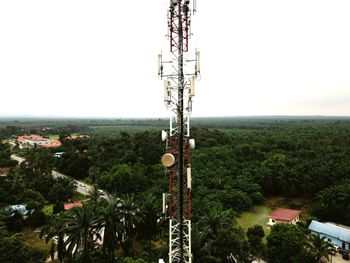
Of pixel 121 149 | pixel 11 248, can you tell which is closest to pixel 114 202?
pixel 11 248

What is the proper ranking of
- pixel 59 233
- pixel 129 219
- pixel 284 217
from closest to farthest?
pixel 59 233, pixel 129 219, pixel 284 217

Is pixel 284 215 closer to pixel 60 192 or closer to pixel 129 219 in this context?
pixel 129 219

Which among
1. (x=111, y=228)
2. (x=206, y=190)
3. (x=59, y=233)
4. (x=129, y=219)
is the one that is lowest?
(x=206, y=190)

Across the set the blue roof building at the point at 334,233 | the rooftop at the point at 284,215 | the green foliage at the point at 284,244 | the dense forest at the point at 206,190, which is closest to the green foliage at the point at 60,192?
the dense forest at the point at 206,190

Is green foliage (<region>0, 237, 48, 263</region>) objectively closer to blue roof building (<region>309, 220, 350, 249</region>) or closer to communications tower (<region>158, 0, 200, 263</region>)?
communications tower (<region>158, 0, 200, 263</region>)

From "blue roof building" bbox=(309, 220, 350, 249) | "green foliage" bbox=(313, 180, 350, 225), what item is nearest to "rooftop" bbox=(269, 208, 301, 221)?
"blue roof building" bbox=(309, 220, 350, 249)

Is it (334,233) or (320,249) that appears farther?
(334,233)

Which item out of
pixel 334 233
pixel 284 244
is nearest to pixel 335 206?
pixel 334 233

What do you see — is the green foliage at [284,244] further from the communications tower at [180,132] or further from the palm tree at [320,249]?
the communications tower at [180,132]
